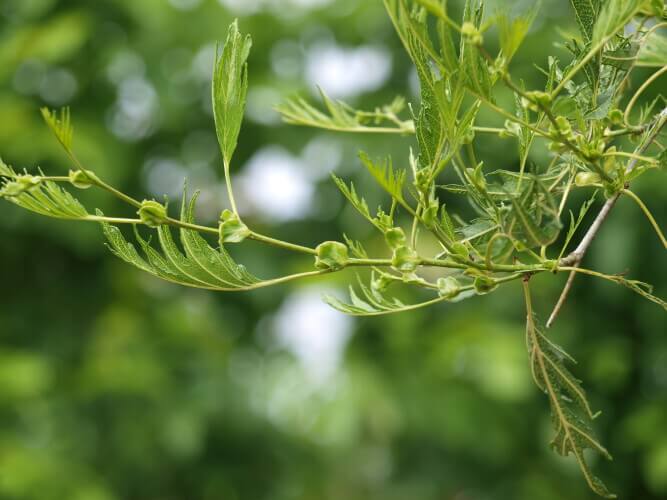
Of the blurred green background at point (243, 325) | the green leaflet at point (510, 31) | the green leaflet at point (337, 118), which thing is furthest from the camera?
the blurred green background at point (243, 325)

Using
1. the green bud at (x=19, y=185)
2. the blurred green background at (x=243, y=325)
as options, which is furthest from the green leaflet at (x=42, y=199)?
the blurred green background at (x=243, y=325)

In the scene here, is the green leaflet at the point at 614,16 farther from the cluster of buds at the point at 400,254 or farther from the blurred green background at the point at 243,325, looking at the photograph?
the blurred green background at the point at 243,325

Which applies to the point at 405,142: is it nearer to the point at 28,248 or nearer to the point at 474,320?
the point at 474,320

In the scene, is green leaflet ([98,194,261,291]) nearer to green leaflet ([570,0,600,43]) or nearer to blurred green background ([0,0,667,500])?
green leaflet ([570,0,600,43])

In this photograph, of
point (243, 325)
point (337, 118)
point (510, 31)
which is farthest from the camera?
point (243, 325)

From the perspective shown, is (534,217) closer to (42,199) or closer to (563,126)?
(563,126)

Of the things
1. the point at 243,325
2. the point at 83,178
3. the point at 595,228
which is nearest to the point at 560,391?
the point at 595,228

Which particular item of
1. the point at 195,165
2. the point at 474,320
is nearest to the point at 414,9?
the point at 474,320

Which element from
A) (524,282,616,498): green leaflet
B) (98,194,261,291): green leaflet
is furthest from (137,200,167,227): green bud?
(524,282,616,498): green leaflet

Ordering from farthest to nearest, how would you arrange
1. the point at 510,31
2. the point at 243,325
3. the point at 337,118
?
the point at 243,325 < the point at 337,118 < the point at 510,31
